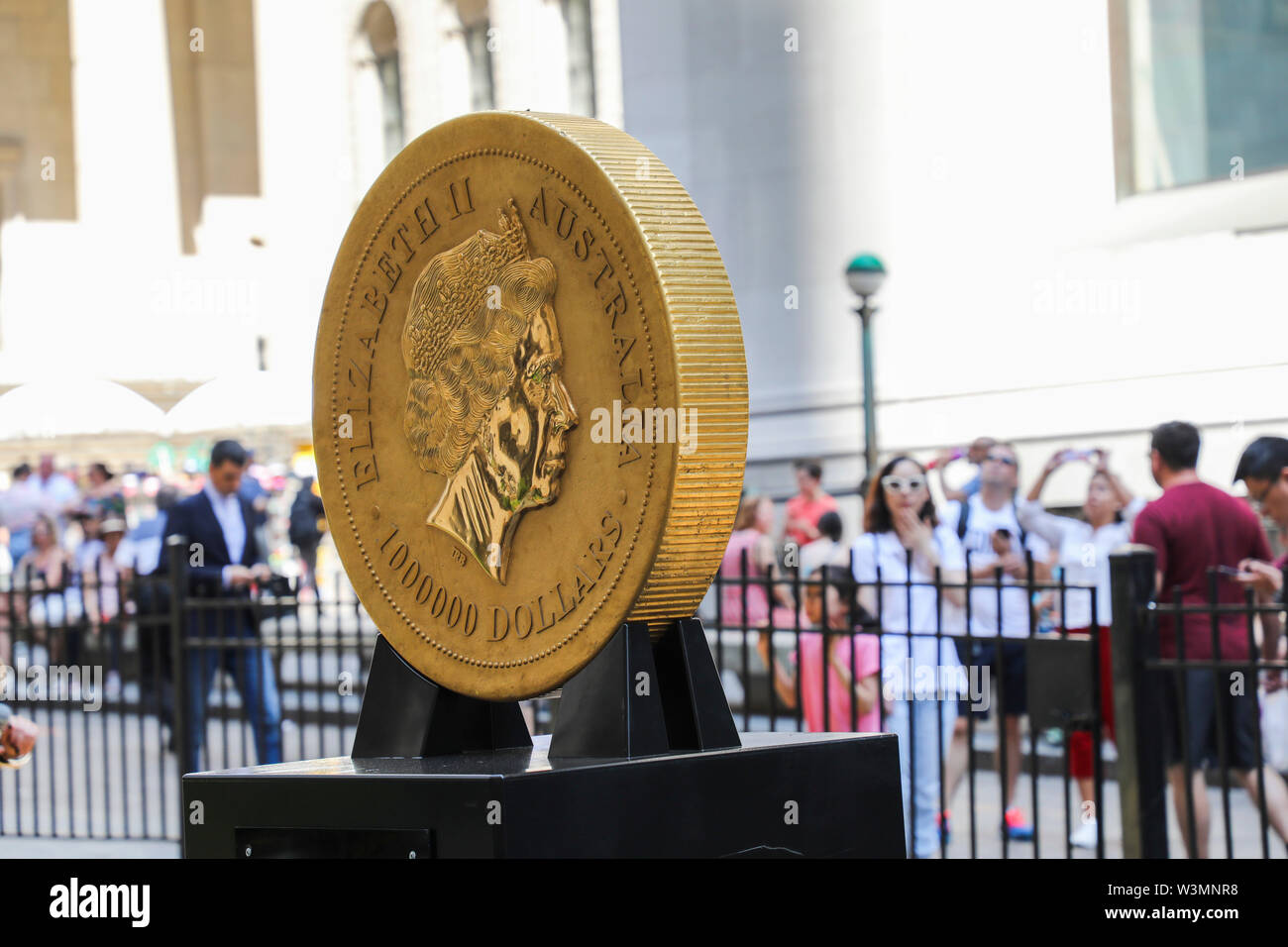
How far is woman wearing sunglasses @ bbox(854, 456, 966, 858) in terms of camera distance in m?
7.02

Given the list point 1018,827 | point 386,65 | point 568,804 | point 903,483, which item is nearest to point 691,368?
point 568,804

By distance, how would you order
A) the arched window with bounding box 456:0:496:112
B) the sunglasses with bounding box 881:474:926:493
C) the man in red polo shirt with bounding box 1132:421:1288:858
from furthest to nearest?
the arched window with bounding box 456:0:496:112
the sunglasses with bounding box 881:474:926:493
the man in red polo shirt with bounding box 1132:421:1288:858

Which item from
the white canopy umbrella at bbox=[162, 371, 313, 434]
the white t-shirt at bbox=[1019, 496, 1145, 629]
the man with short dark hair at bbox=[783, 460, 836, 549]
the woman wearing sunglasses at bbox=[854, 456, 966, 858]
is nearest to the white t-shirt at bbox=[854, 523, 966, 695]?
the woman wearing sunglasses at bbox=[854, 456, 966, 858]

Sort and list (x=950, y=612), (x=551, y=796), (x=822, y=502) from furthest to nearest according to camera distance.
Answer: (x=822, y=502)
(x=950, y=612)
(x=551, y=796)

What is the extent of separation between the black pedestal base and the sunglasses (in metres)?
4.25

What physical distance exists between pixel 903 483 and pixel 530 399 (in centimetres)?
468

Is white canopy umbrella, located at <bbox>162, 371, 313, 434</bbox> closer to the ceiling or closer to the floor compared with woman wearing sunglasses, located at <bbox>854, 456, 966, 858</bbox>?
closer to the ceiling

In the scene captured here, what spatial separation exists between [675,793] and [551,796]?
0.27 meters

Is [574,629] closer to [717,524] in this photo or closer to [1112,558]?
[717,524]

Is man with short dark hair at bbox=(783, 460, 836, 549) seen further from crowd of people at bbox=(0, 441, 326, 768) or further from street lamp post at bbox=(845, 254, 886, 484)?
crowd of people at bbox=(0, 441, 326, 768)

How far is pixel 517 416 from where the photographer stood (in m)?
3.11

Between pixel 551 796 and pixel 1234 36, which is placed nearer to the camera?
pixel 551 796

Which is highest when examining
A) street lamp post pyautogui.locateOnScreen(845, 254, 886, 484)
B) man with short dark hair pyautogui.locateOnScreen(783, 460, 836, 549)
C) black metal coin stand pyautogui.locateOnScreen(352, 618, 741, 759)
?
street lamp post pyautogui.locateOnScreen(845, 254, 886, 484)
